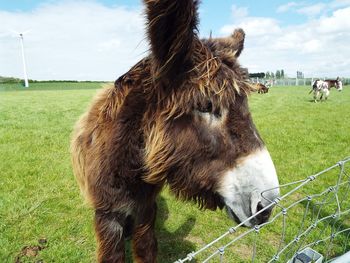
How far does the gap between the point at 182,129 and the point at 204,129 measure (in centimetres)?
15

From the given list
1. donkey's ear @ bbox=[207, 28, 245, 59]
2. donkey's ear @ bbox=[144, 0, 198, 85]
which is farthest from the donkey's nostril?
donkey's ear @ bbox=[207, 28, 245, 59]

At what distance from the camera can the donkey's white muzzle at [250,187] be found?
1984 millimetres

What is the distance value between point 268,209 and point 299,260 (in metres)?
0.40

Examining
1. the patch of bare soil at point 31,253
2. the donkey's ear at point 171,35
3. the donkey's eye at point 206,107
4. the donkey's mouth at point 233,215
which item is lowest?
the patch of bare soil at point 31,253

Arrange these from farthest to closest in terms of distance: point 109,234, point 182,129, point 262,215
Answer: point 109,234
point 182,129
point 262,215

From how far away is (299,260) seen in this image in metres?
2.09

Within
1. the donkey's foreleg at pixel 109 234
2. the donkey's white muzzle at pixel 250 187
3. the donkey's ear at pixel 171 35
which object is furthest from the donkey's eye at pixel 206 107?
the donkey's foreleg at pixel 109 234

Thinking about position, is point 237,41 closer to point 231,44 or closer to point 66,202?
point 231,44

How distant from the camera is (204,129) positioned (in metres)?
2.13

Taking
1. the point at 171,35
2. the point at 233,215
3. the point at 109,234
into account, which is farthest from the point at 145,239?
the point at 171,35

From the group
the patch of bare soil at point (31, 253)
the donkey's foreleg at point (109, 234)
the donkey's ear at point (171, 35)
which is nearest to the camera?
the donkey's ear at point (171, 35)

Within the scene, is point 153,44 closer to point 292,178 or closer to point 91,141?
point 91,141

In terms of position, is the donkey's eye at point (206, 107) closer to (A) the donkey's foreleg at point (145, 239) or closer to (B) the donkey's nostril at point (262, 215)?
(B) the donkey's nostril at point (262, 215)

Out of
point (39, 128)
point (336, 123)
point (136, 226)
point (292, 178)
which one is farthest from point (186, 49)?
point (336, 123)
